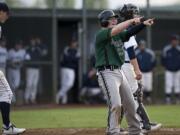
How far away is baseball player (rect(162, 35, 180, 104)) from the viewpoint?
61.6ft

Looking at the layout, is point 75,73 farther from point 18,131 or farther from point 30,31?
point 18,131

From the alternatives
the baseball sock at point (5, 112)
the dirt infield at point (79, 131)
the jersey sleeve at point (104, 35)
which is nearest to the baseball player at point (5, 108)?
the baseball sock at point (5, 112)

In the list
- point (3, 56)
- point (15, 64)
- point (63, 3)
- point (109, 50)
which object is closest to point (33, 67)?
point (15, 64)

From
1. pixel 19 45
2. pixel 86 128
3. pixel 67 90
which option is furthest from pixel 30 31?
pixel 86 128

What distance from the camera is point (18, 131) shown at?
9.12m

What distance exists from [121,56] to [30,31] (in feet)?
37.3

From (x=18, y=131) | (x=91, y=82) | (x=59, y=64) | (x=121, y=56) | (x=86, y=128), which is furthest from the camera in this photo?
(x=59, y=64)

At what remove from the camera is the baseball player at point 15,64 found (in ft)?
61.4

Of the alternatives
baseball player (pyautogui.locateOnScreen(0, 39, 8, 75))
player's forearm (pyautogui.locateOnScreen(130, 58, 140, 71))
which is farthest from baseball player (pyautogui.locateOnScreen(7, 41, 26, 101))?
player's forearm (pyautogui.locateOnScreen(130, 58, 140, 71))

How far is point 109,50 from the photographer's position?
8273 millimetres

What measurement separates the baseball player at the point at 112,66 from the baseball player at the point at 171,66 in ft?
34.2

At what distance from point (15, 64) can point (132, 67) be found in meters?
9.83

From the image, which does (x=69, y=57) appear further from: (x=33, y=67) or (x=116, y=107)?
(x=116, y=107)

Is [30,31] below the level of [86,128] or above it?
above
